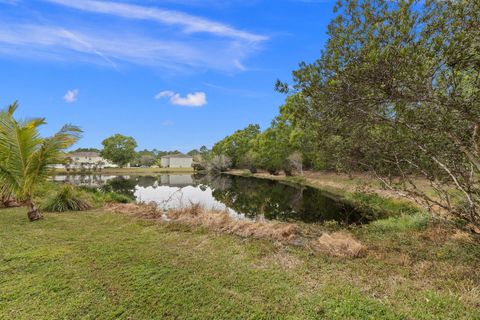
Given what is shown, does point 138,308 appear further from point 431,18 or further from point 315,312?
point 431,18

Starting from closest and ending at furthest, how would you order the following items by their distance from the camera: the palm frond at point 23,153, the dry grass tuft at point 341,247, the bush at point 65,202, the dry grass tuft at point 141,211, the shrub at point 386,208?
the dry grass tuft at point 341,247
the palm frond at point 23,153
the dry grass tuft at point 141,211
the bush at point 65,202
the shrub at point 386,208

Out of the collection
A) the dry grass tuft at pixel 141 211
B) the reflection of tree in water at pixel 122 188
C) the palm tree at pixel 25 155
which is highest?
the palm tree at pixel 25 155

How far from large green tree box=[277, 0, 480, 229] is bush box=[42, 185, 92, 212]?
337 inches

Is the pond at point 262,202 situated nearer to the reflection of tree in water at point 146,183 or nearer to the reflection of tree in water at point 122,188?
the reflection of tree in water at point 122,188

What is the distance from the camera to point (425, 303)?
10.4 feet

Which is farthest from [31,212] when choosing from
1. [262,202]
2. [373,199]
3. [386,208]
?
[386,208]

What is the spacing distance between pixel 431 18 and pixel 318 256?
159 inches

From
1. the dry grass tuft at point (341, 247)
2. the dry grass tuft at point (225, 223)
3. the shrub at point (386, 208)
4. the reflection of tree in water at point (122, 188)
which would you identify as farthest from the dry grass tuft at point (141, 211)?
the reflection of tree in water at point (122, 188)

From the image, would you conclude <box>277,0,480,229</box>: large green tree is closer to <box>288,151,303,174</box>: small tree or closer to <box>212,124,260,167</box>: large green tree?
<box>288,151,303,174</box>: small tree

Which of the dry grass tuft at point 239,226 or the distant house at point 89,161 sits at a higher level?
the distant house at point 89,161

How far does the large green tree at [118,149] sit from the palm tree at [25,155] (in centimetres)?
6427

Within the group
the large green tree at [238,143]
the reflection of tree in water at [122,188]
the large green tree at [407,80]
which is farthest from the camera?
the large green tree at [238,143]

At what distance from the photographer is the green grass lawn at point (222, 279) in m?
3.07

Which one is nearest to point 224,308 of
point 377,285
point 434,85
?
point 377,285
